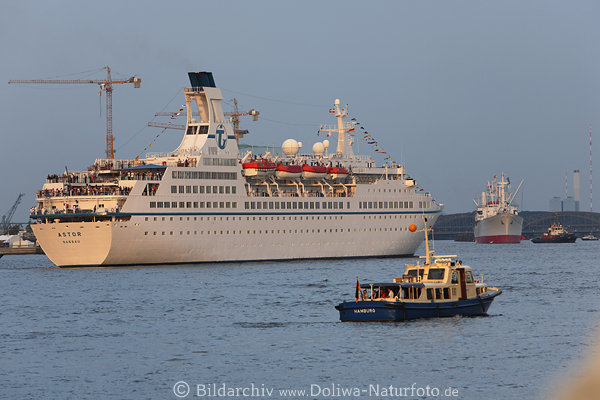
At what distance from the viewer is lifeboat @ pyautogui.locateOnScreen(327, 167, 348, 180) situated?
97000 mm

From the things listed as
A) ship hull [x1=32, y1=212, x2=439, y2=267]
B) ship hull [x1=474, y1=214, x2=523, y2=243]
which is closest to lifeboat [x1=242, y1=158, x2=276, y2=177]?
ship hull [x1=32, y1=212, x2=439, y2=267]

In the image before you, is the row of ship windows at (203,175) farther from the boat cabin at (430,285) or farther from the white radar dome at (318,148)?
the boat cabin at (430,285)

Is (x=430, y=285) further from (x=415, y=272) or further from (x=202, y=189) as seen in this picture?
(x=202, y=189)

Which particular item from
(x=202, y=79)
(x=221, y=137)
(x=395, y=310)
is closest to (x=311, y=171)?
(x=221, y=137)

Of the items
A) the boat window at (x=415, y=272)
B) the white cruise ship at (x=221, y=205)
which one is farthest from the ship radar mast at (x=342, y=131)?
the boat window at (x=415, y=272)

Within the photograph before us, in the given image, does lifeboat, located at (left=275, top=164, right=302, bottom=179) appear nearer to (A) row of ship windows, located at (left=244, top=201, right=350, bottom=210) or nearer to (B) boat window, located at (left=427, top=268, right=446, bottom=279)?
(A) row of ship windows, located at (left=244, top=201, right=350, bottom=210)

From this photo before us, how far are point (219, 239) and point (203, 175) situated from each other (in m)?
6.60

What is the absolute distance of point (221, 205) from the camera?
283 feet

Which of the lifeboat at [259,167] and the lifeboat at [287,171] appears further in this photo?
the lifeboat at [287,171]

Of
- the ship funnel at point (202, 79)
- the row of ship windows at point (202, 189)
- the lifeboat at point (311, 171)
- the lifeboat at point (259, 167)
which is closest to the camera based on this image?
the row of ship windows at point (202, 189)

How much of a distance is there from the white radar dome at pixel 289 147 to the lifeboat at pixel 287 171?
5473 millimetres

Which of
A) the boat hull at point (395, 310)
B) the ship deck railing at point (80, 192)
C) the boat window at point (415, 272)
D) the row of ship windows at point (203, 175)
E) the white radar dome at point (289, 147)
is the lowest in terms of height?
the boat hull at point (395, 310)

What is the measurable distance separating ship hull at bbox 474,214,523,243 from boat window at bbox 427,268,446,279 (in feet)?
492

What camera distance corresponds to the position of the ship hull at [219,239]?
262ft
